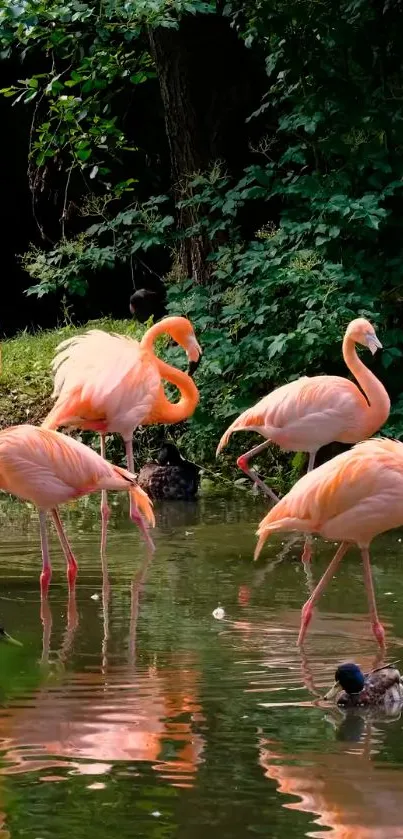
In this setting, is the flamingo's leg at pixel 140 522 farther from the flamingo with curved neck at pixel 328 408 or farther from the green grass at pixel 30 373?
the green grass at pixel 30 373

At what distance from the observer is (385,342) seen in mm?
9008

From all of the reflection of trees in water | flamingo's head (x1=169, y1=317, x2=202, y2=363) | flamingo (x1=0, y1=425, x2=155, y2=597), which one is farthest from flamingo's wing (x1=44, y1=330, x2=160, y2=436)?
the reflection of trees in water

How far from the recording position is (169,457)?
9180mm

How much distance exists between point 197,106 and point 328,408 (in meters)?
4.44

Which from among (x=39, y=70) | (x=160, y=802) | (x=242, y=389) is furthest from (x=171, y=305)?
(x=160, y=802)

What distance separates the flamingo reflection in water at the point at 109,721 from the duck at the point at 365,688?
44 cm

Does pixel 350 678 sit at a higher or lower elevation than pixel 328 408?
lower

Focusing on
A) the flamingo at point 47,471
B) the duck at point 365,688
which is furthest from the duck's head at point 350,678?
the flamingo at point 47,471

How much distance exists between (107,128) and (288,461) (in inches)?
131

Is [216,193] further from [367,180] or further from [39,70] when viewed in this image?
[39,70]

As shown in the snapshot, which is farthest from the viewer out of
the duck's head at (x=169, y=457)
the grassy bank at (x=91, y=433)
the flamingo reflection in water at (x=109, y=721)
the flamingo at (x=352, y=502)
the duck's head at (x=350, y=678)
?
the grassy bank at (x=91, y=433)

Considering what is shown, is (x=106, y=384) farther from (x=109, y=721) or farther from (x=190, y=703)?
(x=109, y=721)

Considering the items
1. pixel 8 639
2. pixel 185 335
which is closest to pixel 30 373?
pixel 185 335

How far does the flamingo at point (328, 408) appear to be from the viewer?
713 centimetres
